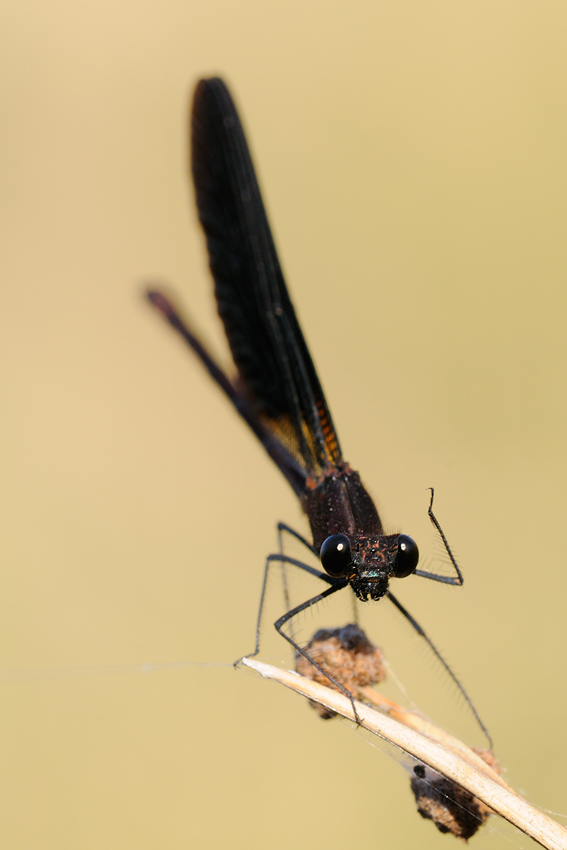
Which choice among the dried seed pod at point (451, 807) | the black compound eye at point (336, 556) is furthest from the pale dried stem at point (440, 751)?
the black compound eye at point (336, 556)

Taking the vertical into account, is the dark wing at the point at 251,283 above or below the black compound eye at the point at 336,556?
above

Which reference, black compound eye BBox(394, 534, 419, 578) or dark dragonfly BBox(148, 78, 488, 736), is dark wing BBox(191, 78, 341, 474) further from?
black compound eye BBox(394, 534, 419, 578)

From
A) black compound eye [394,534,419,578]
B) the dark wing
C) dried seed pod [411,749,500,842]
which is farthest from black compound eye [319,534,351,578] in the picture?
dried seed pod [411,749,500,842]

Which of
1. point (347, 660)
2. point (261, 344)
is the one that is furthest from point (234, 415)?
point (347, 660)

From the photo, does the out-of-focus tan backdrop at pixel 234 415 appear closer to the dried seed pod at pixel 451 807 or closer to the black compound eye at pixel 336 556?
the black compound eye at pixel 336 556

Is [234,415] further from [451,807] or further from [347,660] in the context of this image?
[451,807]

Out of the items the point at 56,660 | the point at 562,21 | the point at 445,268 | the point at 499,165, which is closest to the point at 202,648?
the point at 56,660

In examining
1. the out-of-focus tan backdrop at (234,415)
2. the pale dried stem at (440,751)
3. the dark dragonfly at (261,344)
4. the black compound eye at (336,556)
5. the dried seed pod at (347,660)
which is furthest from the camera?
the out-of-focus tan backdrop at (234,415)
